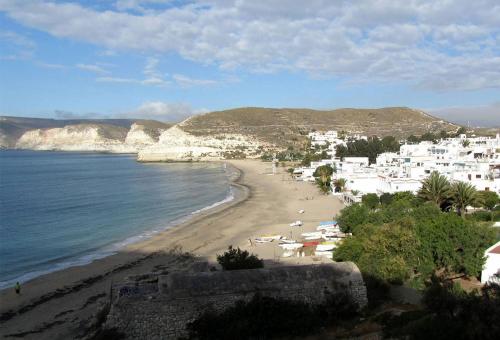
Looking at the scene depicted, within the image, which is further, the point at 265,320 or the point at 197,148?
the point at 197,148

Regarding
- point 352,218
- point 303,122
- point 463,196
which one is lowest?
point 352,218

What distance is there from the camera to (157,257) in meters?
30.5

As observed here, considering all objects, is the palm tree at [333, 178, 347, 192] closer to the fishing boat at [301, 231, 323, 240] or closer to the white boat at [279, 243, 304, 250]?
the fishing boat at [301, 231, 323, 240]

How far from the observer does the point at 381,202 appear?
4238 cm

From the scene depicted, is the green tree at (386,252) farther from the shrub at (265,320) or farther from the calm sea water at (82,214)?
the calm sea water at (82,214)

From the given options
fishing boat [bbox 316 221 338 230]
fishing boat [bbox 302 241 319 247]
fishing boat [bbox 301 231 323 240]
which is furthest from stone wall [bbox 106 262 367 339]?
fishing boat [bbox 316 221 338 230]

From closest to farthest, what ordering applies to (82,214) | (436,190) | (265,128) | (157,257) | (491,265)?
(491,265) → (157,257) → (436,190) → (82,214) → (265,128)

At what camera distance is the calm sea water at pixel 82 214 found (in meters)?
31.9

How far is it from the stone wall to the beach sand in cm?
432

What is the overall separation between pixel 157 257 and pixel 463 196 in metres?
21.1

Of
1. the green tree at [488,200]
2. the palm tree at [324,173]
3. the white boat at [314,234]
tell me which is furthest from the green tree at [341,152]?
the white boat at [314,234]

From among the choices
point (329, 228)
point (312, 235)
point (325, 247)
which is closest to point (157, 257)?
point (325, 247)

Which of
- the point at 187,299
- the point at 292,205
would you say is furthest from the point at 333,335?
the point at 292,205

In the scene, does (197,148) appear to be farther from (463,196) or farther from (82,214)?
(463,196)
